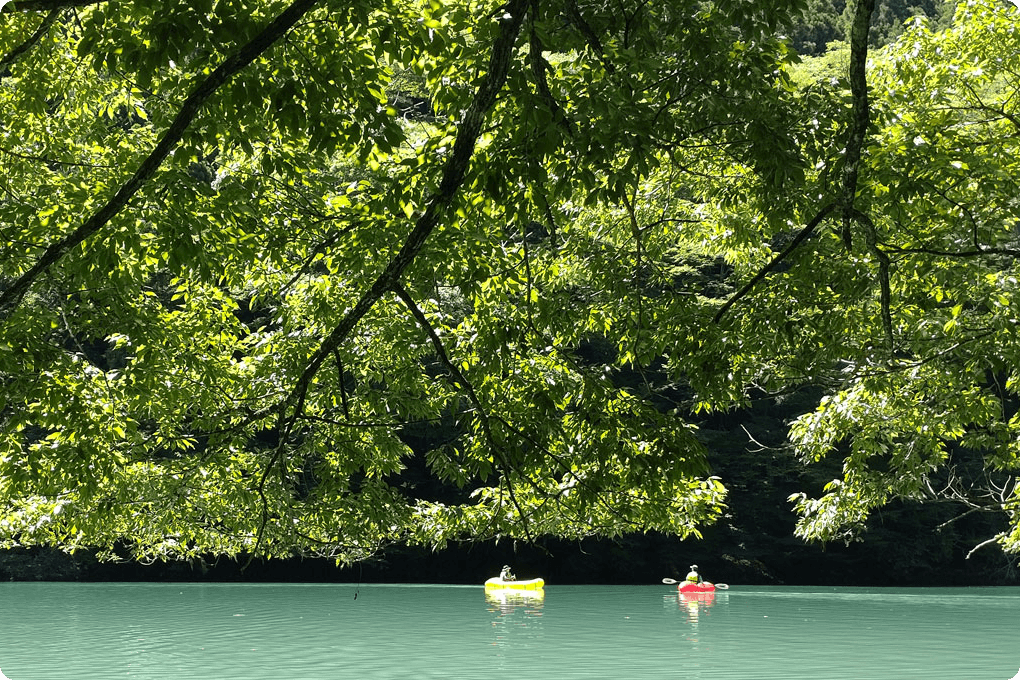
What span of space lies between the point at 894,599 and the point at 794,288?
89.9ft

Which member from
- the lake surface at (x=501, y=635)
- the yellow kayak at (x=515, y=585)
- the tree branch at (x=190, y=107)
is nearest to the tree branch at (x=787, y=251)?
the tree branch at (x=190, y=107)

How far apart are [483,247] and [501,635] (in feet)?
52.0

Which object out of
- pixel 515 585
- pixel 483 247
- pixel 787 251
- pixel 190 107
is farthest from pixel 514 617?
pixel 190 107

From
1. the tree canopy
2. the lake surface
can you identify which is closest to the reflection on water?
the lake surface

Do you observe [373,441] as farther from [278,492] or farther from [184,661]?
[184,661]

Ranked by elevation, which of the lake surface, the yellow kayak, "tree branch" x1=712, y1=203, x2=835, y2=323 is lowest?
the lake surface

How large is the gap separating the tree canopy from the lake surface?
5876mm

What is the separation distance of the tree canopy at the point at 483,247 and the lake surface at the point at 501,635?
5.88 metres

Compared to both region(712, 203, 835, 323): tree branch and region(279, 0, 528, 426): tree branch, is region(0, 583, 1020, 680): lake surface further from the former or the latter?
region(279, 0, 528, 426): tree branch

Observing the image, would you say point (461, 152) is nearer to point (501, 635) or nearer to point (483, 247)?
point (483, 247)

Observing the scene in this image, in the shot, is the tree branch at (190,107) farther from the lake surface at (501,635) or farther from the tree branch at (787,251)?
the lake surface at (501,635)

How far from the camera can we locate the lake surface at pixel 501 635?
16.3m

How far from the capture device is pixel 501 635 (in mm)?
21125

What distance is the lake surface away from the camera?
16334mm
